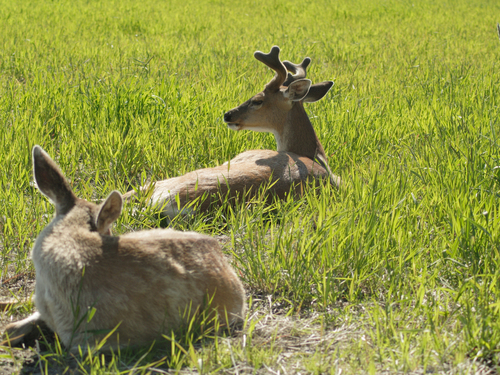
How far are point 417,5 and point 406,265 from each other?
62.6ft

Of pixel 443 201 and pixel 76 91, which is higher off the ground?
pixel 76 91

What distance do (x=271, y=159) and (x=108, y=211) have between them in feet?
7.15

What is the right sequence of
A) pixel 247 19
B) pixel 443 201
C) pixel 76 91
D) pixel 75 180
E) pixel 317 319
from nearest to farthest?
pixel 317 319, pixel 443 201, pixel 75 180, pixel 76 91, pixel 247 19

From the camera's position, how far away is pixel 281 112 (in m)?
5.34

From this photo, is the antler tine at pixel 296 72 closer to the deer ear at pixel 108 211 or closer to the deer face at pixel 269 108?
the deer face at pixel 269 108

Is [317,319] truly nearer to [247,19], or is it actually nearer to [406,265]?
[406,265]

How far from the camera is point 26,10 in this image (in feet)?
41.6

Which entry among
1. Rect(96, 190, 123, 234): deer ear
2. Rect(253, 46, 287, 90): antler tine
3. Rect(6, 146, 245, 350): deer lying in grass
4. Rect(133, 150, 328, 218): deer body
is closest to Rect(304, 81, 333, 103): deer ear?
Rect(253, 46, 287, 90): antler tine

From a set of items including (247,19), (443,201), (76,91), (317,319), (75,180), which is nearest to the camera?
(317,319)

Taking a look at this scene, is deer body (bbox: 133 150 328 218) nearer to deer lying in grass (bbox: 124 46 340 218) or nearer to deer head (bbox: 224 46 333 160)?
deer lying in grass (bbox: 124 46 340 218)

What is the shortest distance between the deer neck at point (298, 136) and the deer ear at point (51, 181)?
9.34ft

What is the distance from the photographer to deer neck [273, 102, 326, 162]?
504 cm

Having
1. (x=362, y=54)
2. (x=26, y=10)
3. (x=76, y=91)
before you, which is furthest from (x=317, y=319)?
(x=26, y=10)

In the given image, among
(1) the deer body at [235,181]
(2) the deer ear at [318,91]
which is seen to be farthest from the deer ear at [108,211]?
(2) the deer ear at [318,91]
